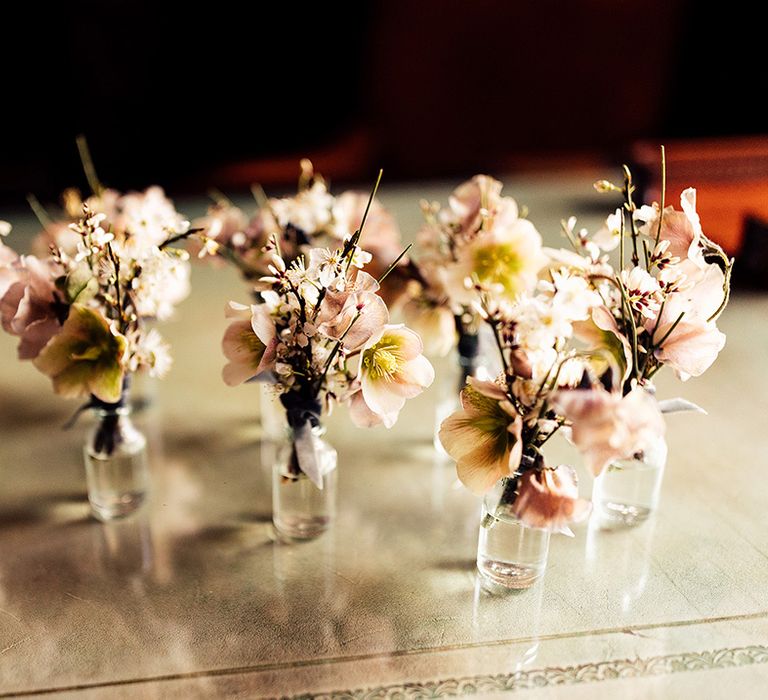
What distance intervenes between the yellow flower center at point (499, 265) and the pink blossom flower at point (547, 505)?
0.29 metres

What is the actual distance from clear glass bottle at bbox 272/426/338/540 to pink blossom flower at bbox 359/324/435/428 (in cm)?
14

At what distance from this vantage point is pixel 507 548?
1014mm

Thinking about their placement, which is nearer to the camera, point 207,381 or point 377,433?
point 377,433

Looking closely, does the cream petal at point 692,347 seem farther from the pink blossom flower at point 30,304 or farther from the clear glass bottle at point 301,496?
the pink blossom flower at point 30,304

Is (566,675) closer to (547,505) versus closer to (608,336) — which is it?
(547,505)

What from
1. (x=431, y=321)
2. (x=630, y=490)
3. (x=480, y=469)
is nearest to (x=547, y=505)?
(x=480, y=469)

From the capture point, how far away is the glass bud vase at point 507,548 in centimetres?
99

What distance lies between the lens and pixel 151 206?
1270mm

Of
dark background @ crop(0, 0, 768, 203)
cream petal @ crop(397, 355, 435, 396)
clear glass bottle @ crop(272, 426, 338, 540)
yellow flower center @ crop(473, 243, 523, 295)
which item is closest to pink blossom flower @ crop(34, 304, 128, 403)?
clear glass bottle @ crop(272, 426, 338, 540)

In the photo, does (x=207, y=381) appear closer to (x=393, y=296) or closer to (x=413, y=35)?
(x=393, y=296)

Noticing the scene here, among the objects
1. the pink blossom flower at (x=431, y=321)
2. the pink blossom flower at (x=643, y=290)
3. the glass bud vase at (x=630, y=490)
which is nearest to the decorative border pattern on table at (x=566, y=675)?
the glass bud vase at (x=630, y=490)

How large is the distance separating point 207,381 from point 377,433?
0.34m

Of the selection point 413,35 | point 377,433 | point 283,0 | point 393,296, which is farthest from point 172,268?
point 283,0

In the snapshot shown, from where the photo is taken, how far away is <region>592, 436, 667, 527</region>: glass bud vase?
3.69ft
